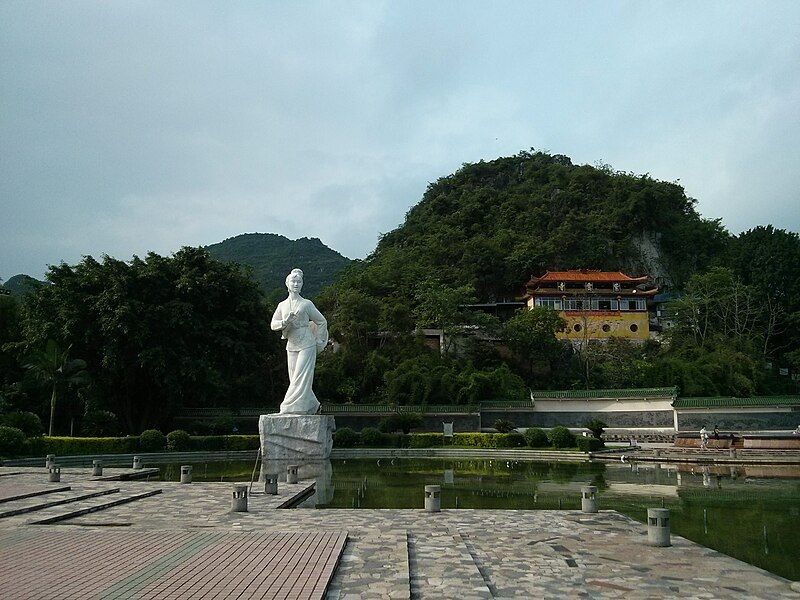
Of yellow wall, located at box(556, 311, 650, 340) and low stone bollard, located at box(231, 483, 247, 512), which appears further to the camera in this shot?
yellow wall, located at box(556, 311, 650, 340)

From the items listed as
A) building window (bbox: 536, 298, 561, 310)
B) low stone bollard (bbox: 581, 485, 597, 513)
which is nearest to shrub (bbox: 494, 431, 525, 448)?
low stone bollard (bbox: 581, 485, 597, 513)

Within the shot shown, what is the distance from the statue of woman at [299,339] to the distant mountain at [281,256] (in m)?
50.6

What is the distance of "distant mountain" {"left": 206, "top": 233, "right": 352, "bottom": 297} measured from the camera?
245ft

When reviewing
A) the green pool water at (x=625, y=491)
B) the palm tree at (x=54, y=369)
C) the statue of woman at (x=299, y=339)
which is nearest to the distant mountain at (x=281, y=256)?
the palm tree at (x=54, y=369)

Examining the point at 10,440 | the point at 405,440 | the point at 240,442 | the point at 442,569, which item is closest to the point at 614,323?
the point at 405,440

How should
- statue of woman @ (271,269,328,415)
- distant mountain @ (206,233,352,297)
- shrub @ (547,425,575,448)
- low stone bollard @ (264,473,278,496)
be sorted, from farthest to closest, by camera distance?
1. distant mountain @ (206,233,352,297)
2. shrub @ (547,425,575,448)
3. statue of woman @ (271,269,328,415)
4. low stone bollard @ (264,473,278,496)

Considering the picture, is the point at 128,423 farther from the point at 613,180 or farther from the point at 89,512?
the point at 613,180

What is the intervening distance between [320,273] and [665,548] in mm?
72226

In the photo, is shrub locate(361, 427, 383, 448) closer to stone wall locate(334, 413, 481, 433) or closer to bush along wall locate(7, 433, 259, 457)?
bush along wall locate(7, 433, 259, 457)

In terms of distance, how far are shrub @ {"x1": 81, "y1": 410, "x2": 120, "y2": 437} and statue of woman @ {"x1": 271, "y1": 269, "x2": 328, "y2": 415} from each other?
1138 cm

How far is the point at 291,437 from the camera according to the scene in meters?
19.1

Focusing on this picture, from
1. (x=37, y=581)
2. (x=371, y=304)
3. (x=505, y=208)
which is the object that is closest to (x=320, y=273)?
(x=505, y=208)

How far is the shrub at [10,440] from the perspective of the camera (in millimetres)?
19984

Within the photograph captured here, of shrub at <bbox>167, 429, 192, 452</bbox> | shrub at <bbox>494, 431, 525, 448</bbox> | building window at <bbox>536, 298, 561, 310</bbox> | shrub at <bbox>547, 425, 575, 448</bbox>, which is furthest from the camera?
building window at <bbox>536, 298, 561, 310</bbox>
